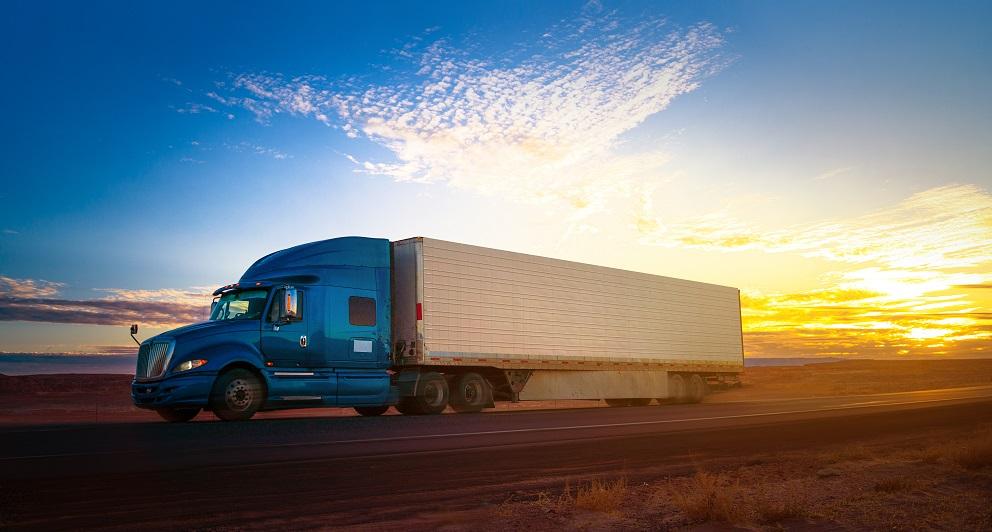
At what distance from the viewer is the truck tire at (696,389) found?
2975cm

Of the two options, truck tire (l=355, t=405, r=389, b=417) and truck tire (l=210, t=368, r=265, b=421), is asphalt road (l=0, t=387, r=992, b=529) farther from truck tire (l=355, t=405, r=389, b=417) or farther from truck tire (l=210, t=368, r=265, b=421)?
truck tire (l=355, t=405, r=389, b=417)

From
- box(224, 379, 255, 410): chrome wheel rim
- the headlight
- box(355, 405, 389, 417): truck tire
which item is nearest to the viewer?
the headlight

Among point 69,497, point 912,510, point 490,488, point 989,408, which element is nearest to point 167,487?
point 69,497

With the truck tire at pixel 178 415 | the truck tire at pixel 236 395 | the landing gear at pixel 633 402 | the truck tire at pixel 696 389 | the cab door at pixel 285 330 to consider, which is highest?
the cab door at pixel 285 330

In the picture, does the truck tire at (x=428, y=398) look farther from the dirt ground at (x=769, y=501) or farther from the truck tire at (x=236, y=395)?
the dirt ground at (x=769, y=501)

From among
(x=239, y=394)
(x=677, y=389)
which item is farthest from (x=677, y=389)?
(x=239, y=394)

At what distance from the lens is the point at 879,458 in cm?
1096

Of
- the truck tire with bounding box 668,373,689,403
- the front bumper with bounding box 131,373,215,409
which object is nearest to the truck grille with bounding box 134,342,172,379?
the front bumper with bounding box 131,373,215,409

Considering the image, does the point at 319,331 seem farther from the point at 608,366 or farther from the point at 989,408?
the point at 989,408

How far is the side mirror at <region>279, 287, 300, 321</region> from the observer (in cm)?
1630

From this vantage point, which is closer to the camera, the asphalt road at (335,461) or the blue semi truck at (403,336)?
Result: the asphalt road at (335,461)

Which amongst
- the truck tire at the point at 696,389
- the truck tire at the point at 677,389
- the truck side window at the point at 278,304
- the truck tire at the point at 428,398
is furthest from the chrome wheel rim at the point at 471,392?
the truck tire at the point at 696,389

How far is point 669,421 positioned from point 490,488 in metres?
10.2

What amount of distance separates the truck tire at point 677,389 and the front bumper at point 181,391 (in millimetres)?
18256
